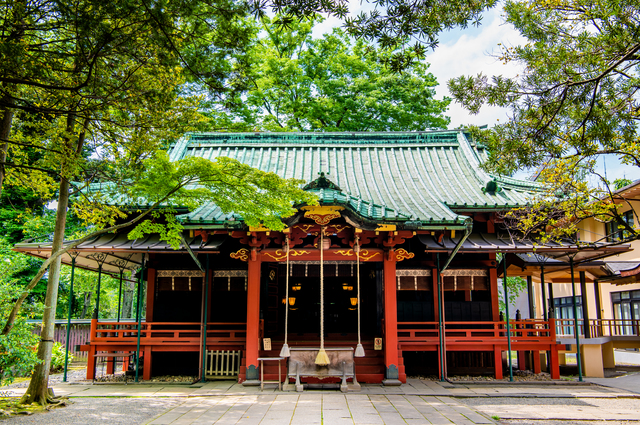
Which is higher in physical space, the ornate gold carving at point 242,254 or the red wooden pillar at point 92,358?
the ornate gold carving at point 242,254

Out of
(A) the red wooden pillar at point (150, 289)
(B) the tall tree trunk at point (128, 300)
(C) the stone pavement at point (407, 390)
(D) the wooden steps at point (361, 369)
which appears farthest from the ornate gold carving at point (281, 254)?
(B) the tall tree trunk at point (128, 300)

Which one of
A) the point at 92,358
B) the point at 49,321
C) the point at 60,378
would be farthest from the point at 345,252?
the point at 60,378

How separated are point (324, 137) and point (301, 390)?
9.80 m

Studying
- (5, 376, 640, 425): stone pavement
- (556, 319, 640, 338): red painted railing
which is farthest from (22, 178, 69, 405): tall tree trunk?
(556, 319, 640, 338): red painted railing

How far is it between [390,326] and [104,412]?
653 centimetres

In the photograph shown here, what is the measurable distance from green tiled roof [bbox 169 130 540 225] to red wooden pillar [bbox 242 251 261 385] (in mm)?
1527

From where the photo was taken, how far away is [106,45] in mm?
6949

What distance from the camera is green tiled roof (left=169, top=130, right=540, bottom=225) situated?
498 inches

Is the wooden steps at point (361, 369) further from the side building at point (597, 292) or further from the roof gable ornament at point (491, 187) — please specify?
the roof gable ornament at point (491, 187)

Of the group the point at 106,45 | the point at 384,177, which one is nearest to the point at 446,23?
the point at 106,45

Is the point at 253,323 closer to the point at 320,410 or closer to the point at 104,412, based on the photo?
the point at 320,410

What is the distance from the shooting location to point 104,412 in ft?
27.7

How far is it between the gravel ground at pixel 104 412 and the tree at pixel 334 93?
1614 centimetres

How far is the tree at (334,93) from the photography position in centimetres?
2353
